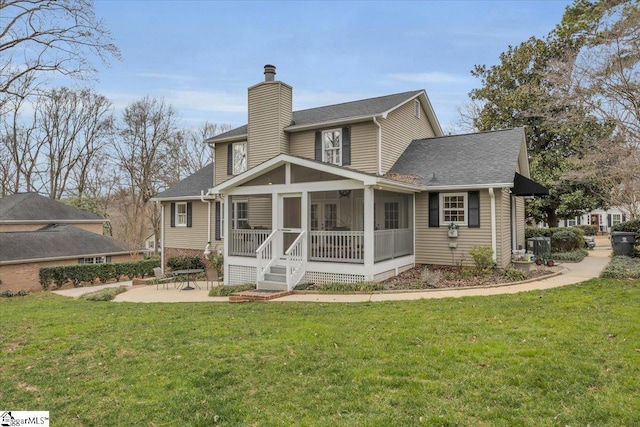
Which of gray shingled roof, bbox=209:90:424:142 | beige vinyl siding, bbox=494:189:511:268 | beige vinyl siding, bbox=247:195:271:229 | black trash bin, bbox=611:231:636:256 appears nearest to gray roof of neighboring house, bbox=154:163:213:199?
gray shingled roof, bbox=209:90:424:142

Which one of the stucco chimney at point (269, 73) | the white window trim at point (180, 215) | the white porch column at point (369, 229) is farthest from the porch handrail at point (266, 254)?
the white window trim at point (180, 215)

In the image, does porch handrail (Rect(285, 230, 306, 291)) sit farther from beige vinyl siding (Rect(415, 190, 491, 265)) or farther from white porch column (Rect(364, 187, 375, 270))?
beige vinyl siding (Rect(415, 190, 491, 265))

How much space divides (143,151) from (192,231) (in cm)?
1793

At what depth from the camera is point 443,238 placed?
42.7 feet

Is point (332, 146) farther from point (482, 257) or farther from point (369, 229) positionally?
point (482, 257)

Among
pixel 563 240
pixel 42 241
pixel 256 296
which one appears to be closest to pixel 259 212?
pixel 256 296

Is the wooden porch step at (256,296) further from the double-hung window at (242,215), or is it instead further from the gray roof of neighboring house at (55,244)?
the gray roof of neighboring house at (55,244)

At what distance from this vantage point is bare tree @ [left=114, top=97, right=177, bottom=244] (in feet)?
109

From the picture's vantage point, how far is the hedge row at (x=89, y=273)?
A: 63.7 feet

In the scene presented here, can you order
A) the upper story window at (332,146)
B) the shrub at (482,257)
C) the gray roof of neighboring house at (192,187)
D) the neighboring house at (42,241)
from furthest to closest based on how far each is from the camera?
the neighboring house at (42,241) → the gray roof of neighboring house at (192,187) → the upper story window at (332,146) → the shrub at (482,257)

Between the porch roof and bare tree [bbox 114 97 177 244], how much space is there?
76.6 feet

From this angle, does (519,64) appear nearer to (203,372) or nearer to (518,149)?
(518,149)

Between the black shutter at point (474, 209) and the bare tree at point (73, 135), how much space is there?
108ft

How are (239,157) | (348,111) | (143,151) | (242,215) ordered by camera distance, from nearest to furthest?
(348,111) → (242,215) → (239,157) → (143,151)
